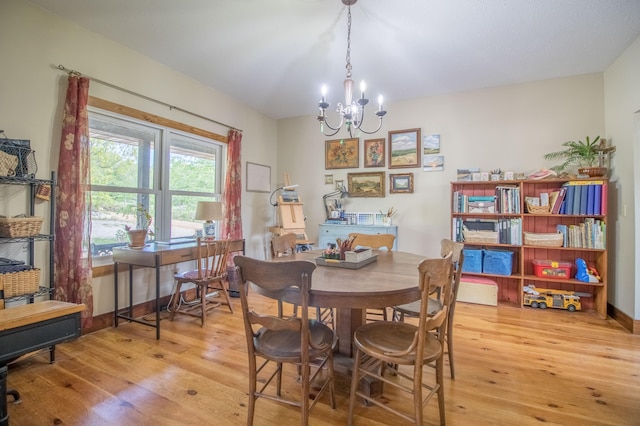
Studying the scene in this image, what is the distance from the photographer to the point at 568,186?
3250 mm

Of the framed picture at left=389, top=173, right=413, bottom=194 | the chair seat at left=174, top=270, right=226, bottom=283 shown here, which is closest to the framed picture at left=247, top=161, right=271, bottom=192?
the chair seat at left=174, top=270, right=226, bottom=283

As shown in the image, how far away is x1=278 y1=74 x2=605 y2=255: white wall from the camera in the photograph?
3.43 metres

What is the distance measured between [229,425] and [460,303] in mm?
2962

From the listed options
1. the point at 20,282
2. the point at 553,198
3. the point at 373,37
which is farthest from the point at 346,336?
the point at 553,198

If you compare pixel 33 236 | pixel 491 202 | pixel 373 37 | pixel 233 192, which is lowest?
pixel 33 236

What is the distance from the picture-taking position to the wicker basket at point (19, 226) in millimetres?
1992

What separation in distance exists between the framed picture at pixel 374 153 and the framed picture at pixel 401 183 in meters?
0.29

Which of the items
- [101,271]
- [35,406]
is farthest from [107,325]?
[35,406]

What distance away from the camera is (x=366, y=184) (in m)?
4.46

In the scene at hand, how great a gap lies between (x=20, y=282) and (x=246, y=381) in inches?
66.9

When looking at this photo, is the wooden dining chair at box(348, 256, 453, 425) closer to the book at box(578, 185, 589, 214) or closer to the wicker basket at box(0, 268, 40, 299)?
the wicker basket at box(0, 268, 40, 299)

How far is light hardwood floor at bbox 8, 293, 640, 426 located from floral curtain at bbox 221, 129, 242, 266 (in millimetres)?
1481

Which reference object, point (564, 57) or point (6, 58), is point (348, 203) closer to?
point (564, 57)

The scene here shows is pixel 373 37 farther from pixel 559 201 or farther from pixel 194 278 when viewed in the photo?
pixel 194 278
